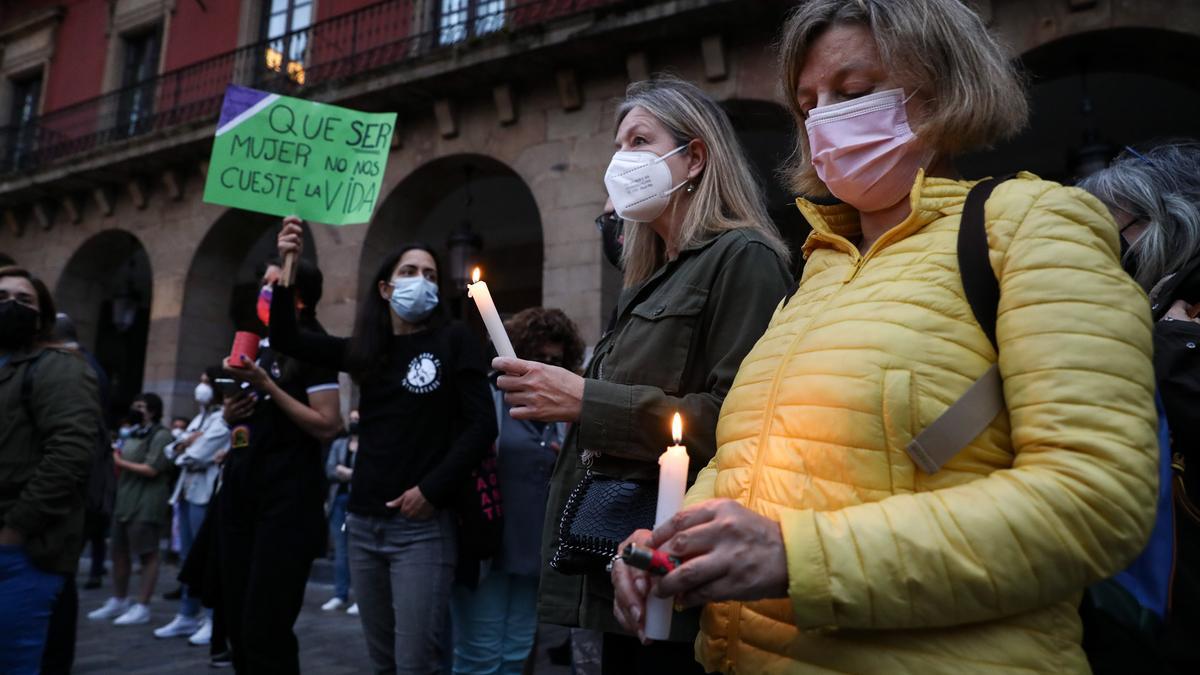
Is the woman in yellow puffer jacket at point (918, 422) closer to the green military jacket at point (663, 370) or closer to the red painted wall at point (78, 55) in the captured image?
the green military jacket at point (663, 370)

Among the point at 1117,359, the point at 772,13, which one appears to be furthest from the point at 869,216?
the point at 772,13

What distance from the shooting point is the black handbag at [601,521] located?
1688mm

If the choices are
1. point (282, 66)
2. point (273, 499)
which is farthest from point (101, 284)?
point (273, 499)

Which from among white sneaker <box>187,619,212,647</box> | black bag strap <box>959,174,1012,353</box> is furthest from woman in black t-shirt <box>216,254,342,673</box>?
black bag strap <box>959,174,1012,353</box>

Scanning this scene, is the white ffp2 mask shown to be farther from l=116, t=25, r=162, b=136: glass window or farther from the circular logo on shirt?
l=116, t=25, r=162, b=136: glass window

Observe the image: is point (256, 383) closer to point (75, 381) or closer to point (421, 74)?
point (75, 381)

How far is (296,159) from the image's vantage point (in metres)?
4.02

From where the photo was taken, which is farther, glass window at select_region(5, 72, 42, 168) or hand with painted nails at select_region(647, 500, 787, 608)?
glass window at select_region(5, 72, 42, 168)

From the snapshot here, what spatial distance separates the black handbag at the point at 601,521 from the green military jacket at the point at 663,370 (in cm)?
10

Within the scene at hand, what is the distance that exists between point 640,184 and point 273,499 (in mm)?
2277

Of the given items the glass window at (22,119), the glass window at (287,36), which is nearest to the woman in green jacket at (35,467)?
the glass window at (287,36)

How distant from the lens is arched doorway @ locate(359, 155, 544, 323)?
10438 mm

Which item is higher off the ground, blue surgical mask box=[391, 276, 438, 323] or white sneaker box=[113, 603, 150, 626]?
blue surgical mask box=[391, 276, 438, 323]

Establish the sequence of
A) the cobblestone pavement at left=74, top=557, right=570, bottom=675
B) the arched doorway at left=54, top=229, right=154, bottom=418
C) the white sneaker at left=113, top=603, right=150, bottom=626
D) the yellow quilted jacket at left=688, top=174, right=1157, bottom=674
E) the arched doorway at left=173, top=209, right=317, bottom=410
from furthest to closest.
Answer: the arched doorway at left=54, top=229, right=154, bottom=418 < the arched doorway at left=173, top=209, right=317, bottom=410 < the white sneaker at left=113, top=603, right=150, bottom=626 < the cobblestone pavement at left=74, top=557, right=570, bottom=675 < the yellow quilted jacket at left=688, top=174, right=1157, bottom=674
